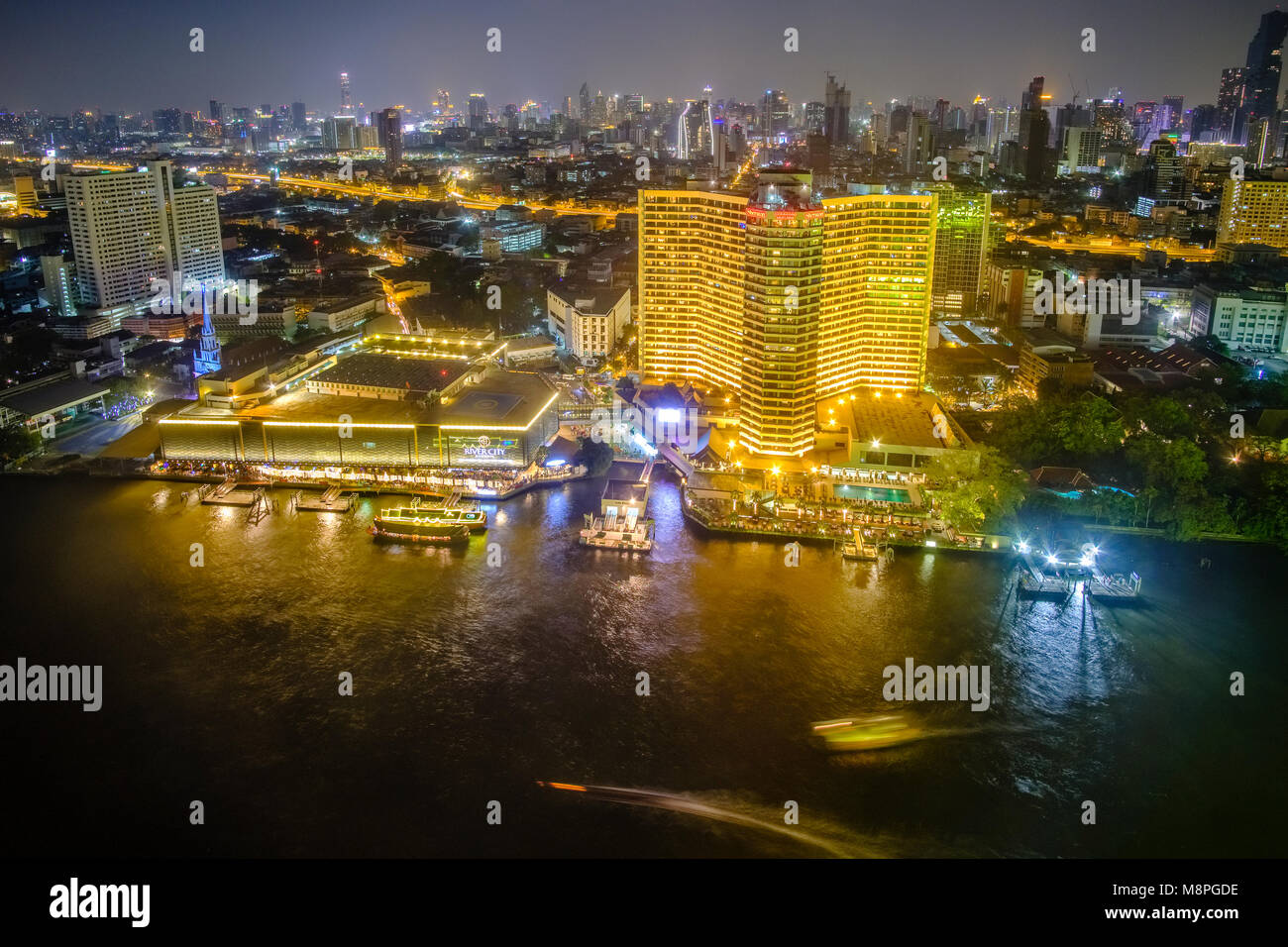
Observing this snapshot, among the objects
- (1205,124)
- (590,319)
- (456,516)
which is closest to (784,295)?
(456,516)

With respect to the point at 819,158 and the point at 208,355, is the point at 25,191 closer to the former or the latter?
the point at 208,355

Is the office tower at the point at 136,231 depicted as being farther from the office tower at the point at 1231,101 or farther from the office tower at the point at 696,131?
the office tower at the point at 1231,101

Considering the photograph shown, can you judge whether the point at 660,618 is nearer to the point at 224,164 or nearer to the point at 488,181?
the point at 488,181

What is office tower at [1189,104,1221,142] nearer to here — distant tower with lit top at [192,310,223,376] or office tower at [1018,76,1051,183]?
office tower at [1018,76,1051,183]

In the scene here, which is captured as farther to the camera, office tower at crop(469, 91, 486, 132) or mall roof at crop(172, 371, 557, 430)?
office tower at crop(469, 91, 486, 132)

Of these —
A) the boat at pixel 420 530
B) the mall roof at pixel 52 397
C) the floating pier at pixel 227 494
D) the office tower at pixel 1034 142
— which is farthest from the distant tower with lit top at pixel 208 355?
the office tower at pixel 1034 142

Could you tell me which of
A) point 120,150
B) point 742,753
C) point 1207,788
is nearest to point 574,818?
point 742,753

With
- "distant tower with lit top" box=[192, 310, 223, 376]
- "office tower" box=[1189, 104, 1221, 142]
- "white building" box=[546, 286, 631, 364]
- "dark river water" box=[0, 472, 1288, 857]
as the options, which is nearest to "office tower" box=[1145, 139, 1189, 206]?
"office tower" box=[1189, 104, 1221, 142]
